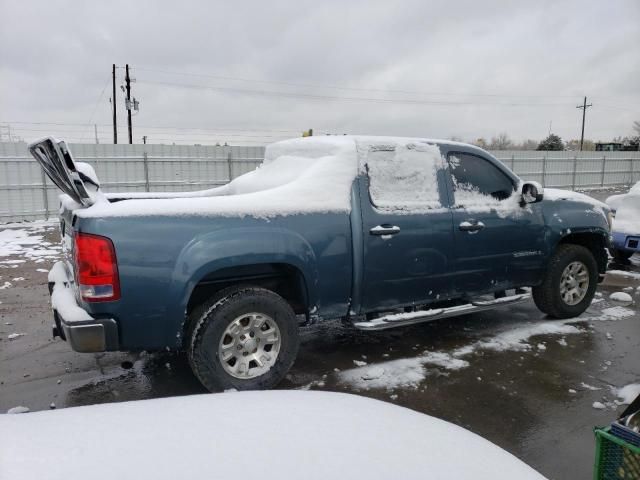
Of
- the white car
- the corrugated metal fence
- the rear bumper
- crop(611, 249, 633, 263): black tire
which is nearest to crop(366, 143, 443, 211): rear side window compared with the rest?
the rear bumper

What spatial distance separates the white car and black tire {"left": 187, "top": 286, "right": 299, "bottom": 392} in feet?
20.4

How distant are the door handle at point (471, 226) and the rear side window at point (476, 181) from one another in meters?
0.17

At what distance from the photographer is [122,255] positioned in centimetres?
323

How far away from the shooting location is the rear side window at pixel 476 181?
475 centimetres

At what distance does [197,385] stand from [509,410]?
2305mm

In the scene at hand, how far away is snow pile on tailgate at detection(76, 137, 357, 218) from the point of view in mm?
3408

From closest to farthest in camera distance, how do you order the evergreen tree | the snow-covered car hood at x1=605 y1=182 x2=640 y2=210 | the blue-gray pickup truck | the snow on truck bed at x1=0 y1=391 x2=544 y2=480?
the snow on truck bed at x1=0 y1=391 x2=544 y2=480 < the blue-gray pickup truck < the snow-covered car hood at x1=605 y1=182 x2=640 y2=210 < the evergreen tree

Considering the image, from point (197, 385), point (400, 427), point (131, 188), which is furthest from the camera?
point (131, 188)

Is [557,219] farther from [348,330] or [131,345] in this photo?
[131,345]

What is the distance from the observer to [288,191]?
12.8ft

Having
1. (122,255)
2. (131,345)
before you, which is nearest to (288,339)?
(131,345)

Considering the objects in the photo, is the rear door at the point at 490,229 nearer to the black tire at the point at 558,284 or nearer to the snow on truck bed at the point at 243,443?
the black tire at the point at 558,284

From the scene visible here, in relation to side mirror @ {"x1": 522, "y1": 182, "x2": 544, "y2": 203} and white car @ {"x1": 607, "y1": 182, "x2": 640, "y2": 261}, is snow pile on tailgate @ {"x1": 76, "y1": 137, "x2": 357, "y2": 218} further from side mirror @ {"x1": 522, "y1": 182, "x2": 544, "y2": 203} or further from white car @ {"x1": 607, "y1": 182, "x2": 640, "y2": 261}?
white car @ {"x1": 607, "y1": 182, "x2": 640, "y2": 261}

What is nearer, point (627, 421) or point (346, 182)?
point (627, 421)
